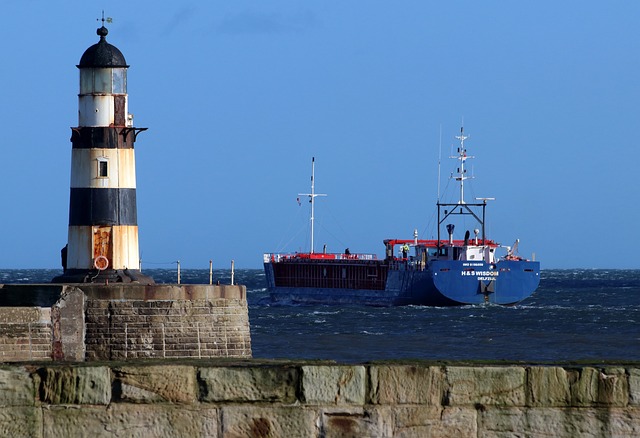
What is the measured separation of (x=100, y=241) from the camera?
20.8m

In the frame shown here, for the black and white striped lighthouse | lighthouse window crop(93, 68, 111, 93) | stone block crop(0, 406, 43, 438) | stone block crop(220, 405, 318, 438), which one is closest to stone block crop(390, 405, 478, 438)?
stone block crop(220, 405, 318, 438)

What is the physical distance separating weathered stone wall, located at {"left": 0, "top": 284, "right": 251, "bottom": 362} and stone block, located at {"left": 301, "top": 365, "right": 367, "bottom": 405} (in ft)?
39.7

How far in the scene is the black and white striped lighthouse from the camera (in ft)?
68.1

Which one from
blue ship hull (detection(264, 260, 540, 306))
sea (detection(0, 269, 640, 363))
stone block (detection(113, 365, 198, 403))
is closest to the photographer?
stone block (detection(113, 365, 198, 403))

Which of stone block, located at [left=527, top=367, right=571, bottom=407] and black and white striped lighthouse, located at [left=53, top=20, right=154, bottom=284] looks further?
black and white striped lighthouse, located at [left=53, top=20, right=154, bottom=284]

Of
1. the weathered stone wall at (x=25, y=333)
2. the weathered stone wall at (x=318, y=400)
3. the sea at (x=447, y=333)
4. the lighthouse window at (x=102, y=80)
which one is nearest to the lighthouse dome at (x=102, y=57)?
the lighthouse window at (x=102, y=80)

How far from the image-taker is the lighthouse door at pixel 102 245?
818 inches

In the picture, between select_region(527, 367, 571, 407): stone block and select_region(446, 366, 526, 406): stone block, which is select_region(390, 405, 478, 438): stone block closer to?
select_region(446, 366, 526, 406): stone block

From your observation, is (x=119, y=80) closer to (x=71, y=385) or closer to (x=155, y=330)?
(x=155, y=330)

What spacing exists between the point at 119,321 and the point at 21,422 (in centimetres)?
1271

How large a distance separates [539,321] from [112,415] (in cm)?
4797

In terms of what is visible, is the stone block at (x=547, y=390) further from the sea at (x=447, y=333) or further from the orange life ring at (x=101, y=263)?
the sea at (x=447, y=333)

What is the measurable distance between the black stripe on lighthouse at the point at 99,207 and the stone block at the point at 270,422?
14.9 m

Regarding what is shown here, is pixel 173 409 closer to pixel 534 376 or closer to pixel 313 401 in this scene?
pixel 313 401
